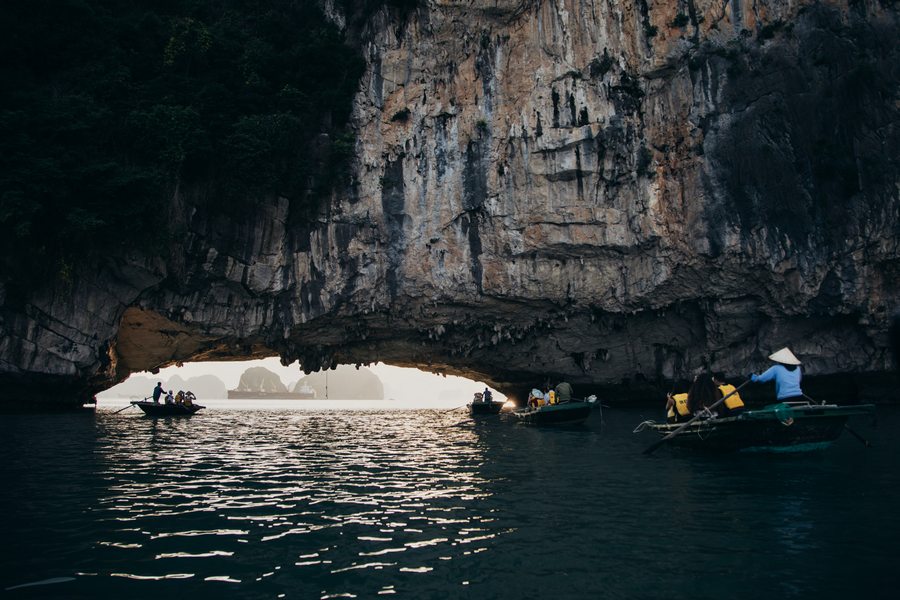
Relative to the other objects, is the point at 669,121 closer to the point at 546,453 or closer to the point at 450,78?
the point at 450,78

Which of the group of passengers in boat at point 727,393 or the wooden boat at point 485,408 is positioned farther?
the wooden boat at point 485,408

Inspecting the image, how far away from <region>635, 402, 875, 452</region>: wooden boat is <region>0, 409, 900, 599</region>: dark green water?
1.74 ft

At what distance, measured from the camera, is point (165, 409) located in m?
30.9

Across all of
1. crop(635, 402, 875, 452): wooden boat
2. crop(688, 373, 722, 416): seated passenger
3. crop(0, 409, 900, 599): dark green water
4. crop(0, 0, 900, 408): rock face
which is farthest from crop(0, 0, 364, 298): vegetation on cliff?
crop(635, 402, 875, 452): wooden boat

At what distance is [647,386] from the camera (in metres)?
36.2

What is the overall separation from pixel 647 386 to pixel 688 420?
23151mm

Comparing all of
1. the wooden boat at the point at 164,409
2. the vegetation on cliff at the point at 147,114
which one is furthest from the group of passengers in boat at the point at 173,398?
the vegetation on cliff at the point at 147,114

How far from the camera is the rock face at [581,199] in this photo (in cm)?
2656

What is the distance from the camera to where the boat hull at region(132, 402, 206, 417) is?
30.2m

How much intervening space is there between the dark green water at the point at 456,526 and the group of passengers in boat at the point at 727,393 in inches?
48.7

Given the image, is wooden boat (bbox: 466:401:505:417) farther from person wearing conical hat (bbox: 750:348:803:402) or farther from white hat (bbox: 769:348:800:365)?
A: white hat (bbox: 769:348:800:365)

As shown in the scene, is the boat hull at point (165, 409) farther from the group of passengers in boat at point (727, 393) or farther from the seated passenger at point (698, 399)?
the seated passenger at point (698, 399)

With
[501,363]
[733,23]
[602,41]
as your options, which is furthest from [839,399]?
[602,41]

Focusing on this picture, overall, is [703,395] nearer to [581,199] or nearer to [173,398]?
[581,199]
